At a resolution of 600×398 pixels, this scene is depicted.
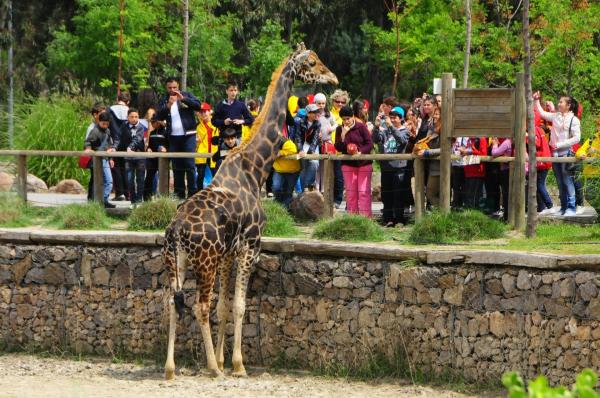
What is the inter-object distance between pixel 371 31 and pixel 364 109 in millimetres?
20977

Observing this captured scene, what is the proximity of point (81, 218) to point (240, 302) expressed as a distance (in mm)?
3211

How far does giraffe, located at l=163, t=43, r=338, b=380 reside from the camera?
46.3 feet

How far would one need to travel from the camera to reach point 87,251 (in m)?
16.2

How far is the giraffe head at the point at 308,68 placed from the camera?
15898 mm

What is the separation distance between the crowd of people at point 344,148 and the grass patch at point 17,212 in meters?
0.90

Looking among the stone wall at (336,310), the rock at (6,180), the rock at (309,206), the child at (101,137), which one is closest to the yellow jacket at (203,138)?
the child at (101,137)

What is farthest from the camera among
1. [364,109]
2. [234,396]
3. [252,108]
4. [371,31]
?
[371,31]

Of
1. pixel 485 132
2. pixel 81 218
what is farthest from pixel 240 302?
pixel 485 132

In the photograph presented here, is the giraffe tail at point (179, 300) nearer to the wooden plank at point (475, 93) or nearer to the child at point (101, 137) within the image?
the wooden plank at point (475, 93)

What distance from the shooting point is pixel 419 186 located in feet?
53.5

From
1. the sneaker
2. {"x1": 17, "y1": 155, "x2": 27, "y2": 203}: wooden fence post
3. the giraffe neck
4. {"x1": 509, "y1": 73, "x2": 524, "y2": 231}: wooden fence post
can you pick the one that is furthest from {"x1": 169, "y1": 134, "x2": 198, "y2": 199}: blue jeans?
the sneaker

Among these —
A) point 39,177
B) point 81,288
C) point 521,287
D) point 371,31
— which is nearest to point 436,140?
point 521,287

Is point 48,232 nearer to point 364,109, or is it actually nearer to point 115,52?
point 364,109

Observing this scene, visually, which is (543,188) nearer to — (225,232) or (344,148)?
(344,148)
